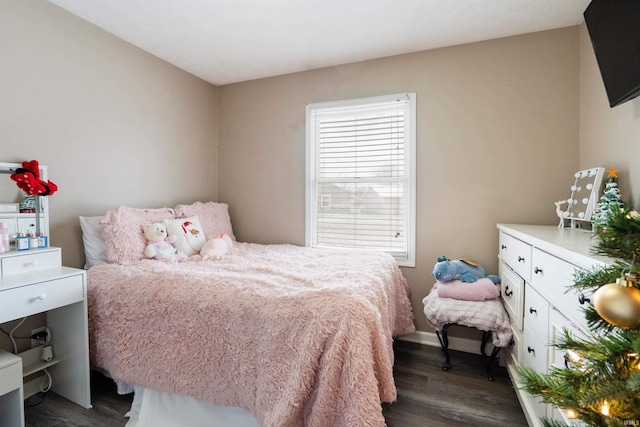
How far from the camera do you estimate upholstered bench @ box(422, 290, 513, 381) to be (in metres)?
1.91

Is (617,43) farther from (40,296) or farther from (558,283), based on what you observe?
(40,296)

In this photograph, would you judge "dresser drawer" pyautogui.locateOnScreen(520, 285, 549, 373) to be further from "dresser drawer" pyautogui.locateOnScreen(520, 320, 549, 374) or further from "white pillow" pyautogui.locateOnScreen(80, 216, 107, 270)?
"white pillow" pyautogui.locateOnScreen(80, 216, 107, 270)

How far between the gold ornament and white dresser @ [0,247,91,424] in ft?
6.92

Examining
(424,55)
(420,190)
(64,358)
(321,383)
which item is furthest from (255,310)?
(424,55)

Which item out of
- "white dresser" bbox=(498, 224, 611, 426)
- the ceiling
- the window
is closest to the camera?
"white dresser" bbox=(498, 224, 611, 426)

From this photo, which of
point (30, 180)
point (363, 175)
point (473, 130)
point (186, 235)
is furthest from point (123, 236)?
point (473, 130)

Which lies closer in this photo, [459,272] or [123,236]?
[123,236]

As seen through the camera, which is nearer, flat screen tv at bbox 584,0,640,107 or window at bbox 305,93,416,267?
flat screen tv at bbox 584,0,640,107

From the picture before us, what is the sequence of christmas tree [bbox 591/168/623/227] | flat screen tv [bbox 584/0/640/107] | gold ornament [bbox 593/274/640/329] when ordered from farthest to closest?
1. christmas tree [bbox 591/168/623/227]
2. flat screen tv [bbox 584/0/640/107]
3. gold ornament [bbox 593/274/640/329]

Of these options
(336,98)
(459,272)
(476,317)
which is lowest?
(476,317)

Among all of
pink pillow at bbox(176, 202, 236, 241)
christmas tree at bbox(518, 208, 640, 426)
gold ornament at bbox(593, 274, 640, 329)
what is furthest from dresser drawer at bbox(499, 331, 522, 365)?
pink pillow at bbox(176, 202, 236, 241)

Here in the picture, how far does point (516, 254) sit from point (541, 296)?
0.45 m

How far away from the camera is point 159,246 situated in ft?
7.21

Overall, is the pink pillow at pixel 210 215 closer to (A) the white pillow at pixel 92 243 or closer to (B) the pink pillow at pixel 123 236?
(B) the pink pillow at pixel 123 236
